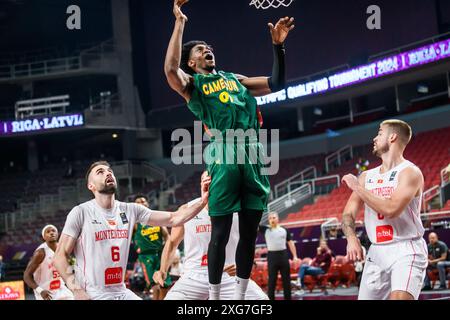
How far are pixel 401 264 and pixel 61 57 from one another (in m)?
28.7

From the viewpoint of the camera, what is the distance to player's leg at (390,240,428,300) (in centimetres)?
527

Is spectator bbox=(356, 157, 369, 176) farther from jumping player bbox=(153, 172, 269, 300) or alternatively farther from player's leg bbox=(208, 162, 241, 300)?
player's leg bbox=(208, 162, 241, 300)

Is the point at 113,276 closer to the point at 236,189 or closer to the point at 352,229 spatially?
the point at 236,189

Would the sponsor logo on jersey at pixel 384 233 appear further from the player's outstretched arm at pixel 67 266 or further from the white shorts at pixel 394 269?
the player's outstretched arm at pixel 67 266

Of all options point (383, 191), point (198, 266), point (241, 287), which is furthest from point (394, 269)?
point (198, 266)

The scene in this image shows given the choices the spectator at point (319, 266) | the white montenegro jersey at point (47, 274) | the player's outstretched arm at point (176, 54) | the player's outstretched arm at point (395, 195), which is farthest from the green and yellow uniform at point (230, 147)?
the spectator at point (319, 266)

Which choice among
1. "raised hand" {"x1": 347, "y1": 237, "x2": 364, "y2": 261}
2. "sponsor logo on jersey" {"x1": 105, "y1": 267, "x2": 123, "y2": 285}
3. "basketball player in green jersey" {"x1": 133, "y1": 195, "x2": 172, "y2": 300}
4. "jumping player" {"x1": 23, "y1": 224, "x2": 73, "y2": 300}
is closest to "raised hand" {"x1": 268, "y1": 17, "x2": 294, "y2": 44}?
"raised hand" {"x1": 347, "y1": 237, "x2": 364, "y2": 261}

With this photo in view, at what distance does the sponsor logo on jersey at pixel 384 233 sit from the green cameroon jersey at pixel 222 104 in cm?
121

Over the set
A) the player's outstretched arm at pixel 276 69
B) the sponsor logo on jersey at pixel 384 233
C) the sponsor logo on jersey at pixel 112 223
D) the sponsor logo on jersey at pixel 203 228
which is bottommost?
the sponsor logo on jersey at pixel 384 233

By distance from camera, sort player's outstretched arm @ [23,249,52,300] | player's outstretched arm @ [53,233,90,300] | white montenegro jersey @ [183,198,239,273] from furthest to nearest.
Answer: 1. player's outstretched arm @ [23,249,52,300]
2. white montenegro jersey @ [183,198,239,273]
3. player's outstretched arm @ [53,233,90,300]

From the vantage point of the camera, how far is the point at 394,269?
5.41 metres

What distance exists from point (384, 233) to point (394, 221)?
0.40 ft

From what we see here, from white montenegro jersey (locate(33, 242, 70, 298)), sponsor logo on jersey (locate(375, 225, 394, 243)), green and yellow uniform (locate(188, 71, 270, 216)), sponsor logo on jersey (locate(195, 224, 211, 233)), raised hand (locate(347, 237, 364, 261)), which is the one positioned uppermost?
green and yellow uniform (locate(188, 71, 270, 216))

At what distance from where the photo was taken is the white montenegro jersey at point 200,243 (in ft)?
24.8
